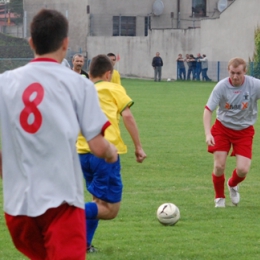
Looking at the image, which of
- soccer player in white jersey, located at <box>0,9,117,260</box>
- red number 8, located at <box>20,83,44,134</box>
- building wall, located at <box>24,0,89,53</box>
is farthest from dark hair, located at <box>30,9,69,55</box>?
building wall, located at <box>24,0,89,53</box>

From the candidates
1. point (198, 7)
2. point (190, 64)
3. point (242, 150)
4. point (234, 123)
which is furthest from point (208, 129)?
point (198, 7)

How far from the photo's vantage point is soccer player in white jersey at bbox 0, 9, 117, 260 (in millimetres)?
3697

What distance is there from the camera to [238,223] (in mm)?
7688

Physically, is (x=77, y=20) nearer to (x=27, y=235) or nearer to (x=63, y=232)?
(x=27, y=235)

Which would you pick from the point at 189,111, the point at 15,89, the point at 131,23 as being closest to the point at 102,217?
the point at 15,89

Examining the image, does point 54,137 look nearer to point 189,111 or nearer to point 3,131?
point 3,131

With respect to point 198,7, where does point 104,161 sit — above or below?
below

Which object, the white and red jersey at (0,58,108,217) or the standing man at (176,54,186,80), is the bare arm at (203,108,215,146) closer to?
the white and red jersey at (0,58,108,217)

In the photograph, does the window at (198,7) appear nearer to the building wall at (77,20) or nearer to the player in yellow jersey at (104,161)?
the building wall at (77,20)

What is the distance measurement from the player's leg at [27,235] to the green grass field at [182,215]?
2.24 meters

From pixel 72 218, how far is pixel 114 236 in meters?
3.29

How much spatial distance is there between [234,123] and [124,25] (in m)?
46.4

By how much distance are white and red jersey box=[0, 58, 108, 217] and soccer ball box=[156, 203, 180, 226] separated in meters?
3.76

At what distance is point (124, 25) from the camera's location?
54375 millimetres
